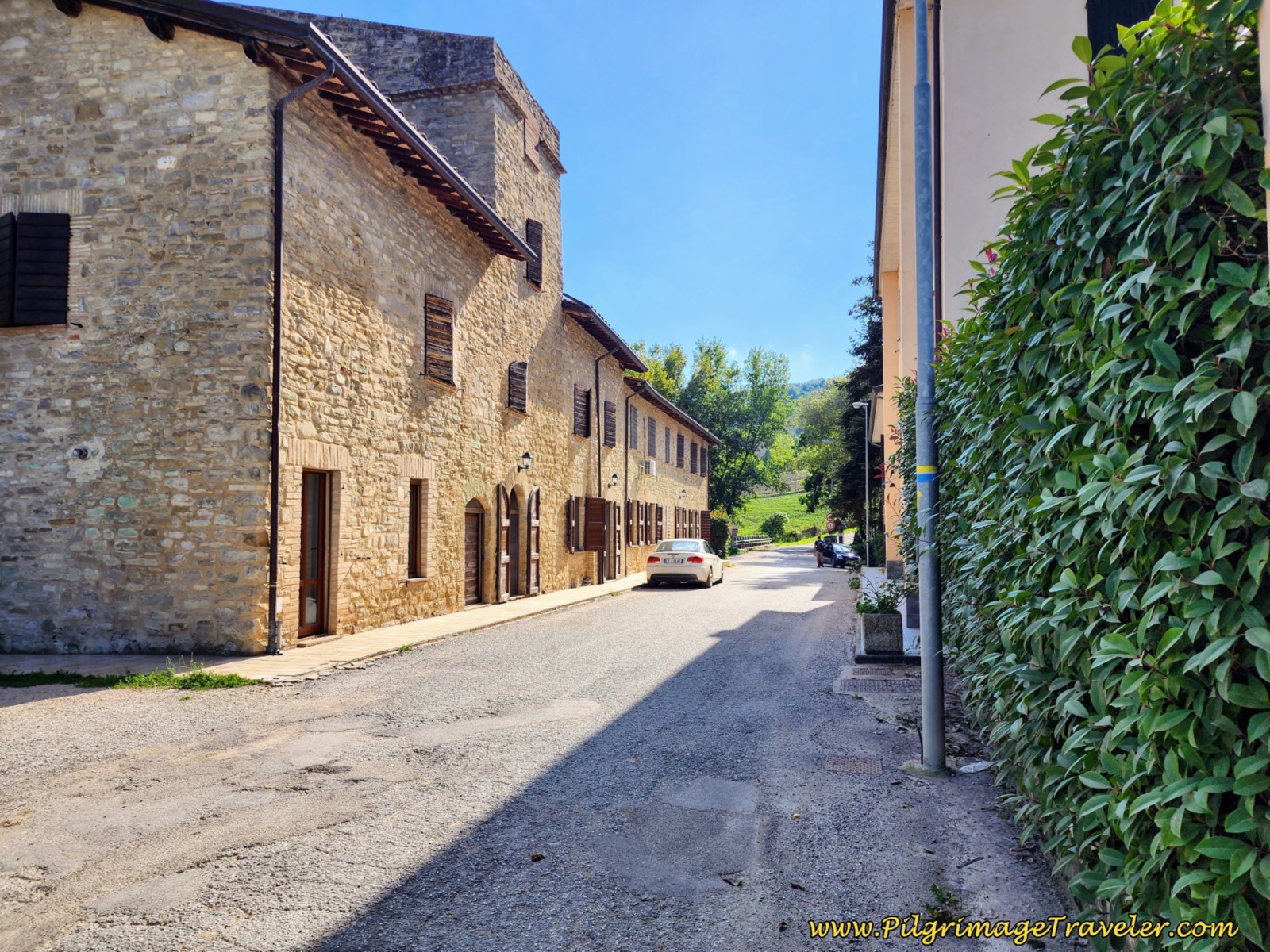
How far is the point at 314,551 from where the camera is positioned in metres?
10.0

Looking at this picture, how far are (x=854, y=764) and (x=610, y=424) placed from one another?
742 inches

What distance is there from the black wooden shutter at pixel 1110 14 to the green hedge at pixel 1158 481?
19.3ft

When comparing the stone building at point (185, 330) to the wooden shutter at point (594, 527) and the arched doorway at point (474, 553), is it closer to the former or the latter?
the arched doorway at point (474, 553)

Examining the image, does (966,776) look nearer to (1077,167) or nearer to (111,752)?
(1077,167)

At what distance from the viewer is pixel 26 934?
279cm

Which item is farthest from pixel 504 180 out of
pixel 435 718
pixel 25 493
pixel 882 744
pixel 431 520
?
pixel 882 744

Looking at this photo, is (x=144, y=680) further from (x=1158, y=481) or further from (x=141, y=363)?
(x=1158, y=481)

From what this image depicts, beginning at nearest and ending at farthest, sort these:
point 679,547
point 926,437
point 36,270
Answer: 1. point 926,437
2. point 36,270
3. point 679,547

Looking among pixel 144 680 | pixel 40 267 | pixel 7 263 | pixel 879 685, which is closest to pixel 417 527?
pixel 144 680

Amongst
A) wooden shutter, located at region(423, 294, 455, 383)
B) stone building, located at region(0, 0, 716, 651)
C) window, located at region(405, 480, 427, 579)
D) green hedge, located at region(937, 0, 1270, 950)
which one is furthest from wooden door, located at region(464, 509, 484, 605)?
green hedge, located at region(937, 0, 1270, 950)

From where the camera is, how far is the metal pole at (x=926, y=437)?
4.66 m

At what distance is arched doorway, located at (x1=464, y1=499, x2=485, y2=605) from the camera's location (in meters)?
14.5

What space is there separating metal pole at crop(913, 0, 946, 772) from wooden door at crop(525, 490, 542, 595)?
41.7 ft

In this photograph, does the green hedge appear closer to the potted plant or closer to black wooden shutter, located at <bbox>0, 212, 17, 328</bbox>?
the potted plant
